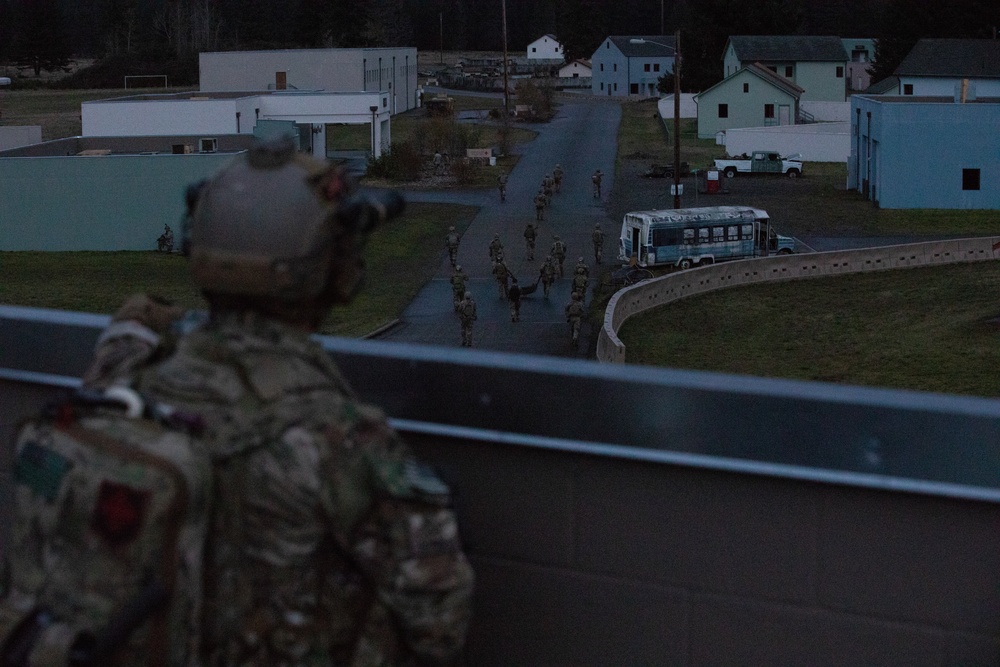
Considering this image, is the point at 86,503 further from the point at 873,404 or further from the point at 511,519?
the point at 873,404

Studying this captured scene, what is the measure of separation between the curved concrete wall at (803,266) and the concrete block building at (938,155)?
33.8 ft

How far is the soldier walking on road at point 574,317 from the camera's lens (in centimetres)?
2652

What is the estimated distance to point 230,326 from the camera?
2.67 metres

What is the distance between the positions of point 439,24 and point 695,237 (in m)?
129

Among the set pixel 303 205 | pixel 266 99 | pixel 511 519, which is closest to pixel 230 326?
pixel 303 205

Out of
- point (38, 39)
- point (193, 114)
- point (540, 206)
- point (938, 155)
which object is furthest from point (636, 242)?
point (38, 39)

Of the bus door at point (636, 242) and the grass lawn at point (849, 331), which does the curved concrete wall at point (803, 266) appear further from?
the bus door at point (636, 242)

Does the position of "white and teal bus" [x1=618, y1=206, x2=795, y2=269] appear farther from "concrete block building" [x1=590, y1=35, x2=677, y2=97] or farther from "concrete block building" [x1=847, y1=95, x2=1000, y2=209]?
"concrete block building" [x1=590, y1=35, x2=677, y2=97]

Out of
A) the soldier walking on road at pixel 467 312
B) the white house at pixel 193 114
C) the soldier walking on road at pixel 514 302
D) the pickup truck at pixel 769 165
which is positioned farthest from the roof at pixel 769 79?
the soldier walking on road at pixel 467 312

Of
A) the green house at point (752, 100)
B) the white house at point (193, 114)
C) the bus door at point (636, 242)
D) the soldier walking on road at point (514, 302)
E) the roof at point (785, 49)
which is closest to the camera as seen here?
the soldier walking on road at point (514, 302)

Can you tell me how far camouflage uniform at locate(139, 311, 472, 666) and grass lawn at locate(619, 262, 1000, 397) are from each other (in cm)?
2149

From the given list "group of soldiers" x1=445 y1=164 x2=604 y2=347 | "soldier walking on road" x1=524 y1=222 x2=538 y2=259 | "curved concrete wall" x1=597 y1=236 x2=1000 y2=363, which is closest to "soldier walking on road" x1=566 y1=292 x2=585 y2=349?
"group of soldiers" x1=445 y1=164 x2=604 y2=347

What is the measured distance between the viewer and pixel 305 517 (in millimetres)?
2520

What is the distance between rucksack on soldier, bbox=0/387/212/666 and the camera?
237cm
